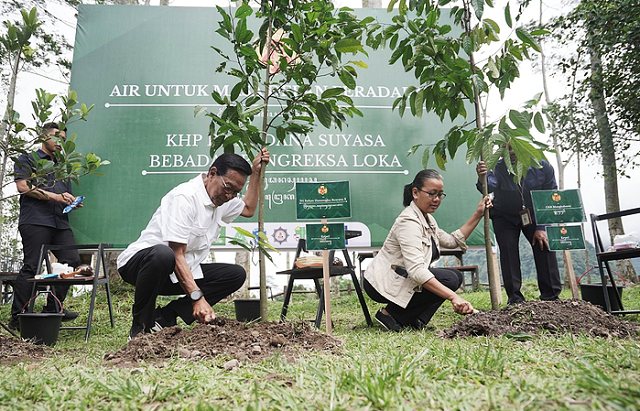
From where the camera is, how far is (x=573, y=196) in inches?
124

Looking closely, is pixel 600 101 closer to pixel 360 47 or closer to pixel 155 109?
pixel 360 47

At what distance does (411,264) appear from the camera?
257 cm

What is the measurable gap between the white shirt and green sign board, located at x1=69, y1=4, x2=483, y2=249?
219 centimetres

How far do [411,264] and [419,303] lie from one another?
383mm

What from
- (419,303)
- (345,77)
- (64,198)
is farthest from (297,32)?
(64,198)

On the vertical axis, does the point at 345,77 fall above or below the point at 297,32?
below

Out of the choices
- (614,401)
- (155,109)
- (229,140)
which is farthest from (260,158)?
(155,109)

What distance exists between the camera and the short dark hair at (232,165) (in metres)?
2.44

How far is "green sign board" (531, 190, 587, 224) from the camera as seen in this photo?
313 cm

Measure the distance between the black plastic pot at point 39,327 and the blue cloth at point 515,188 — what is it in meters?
3.03

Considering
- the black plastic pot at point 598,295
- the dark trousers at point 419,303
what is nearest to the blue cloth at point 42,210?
the dark trousers at point 419,303

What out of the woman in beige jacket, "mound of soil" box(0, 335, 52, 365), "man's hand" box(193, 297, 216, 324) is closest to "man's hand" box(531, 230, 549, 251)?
the woman in beige jacket

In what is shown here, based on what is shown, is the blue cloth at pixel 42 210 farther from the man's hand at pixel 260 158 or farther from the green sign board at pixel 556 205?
the green sign board at pixel 556 205

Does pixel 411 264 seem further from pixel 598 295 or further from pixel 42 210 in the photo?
pixel 42 210
